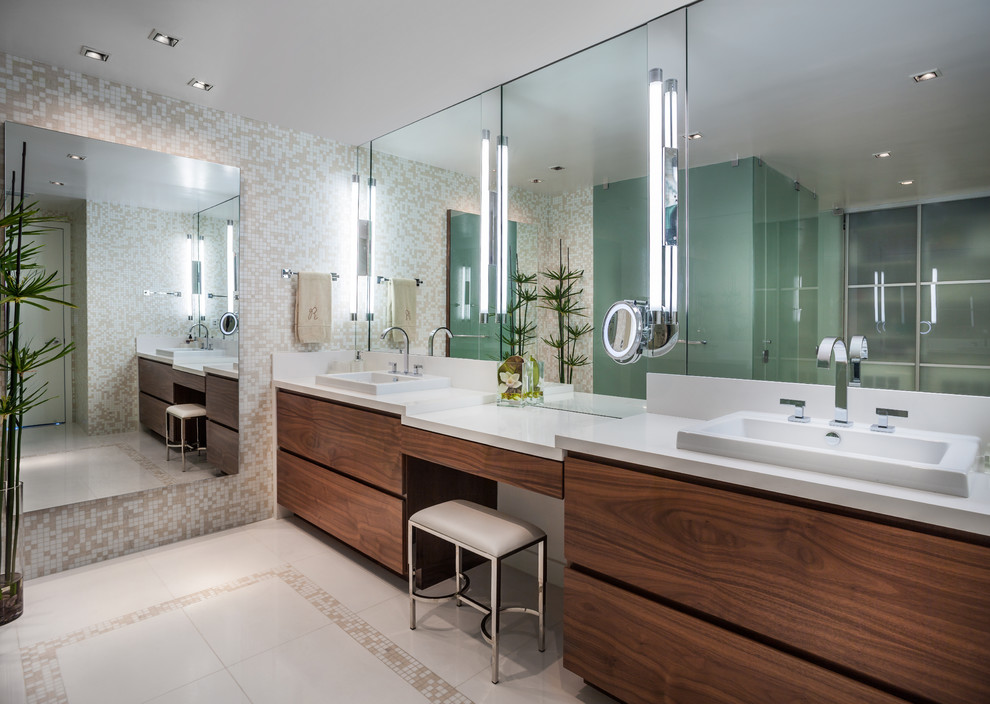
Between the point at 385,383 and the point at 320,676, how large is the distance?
129cm

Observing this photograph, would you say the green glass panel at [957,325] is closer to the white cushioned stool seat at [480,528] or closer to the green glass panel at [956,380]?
the green glass panel at [956,380]

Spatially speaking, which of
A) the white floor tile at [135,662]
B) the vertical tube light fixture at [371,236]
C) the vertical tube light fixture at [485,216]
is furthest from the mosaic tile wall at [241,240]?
the vertical tube light fixture at [485,216]

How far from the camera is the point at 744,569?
4.05ft

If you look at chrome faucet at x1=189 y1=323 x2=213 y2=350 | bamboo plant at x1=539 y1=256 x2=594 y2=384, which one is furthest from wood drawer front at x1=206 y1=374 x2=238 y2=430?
bamboo plant at x1=539 y1=256 x2=594 y2=384

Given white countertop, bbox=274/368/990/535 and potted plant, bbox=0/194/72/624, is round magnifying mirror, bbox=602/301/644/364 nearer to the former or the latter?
white countertop, bbox=274/368/990/535

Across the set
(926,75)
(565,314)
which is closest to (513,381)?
(565,314)

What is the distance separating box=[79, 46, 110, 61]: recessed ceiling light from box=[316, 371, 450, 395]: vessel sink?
168 cm

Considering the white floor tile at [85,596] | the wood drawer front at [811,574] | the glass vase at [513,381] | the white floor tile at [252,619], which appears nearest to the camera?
the wood drawer front at [811,574]

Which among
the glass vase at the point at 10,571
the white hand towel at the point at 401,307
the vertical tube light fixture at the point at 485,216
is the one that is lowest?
the glass vase at the point at 10,571

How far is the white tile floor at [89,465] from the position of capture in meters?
2.42

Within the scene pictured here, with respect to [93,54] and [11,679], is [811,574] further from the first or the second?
[93,54]

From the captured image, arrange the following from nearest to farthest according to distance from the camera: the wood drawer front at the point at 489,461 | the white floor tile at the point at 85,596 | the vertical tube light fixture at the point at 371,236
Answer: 1. the wood drawer front at the point at 489,461
2. the white floor tile at the point at 85,596
3. the vertical tube light fixture at the point at 371,236

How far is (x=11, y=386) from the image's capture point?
6.64 feet

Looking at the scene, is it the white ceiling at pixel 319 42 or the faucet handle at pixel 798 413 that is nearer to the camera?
the faucet handle at pixel 798 413
